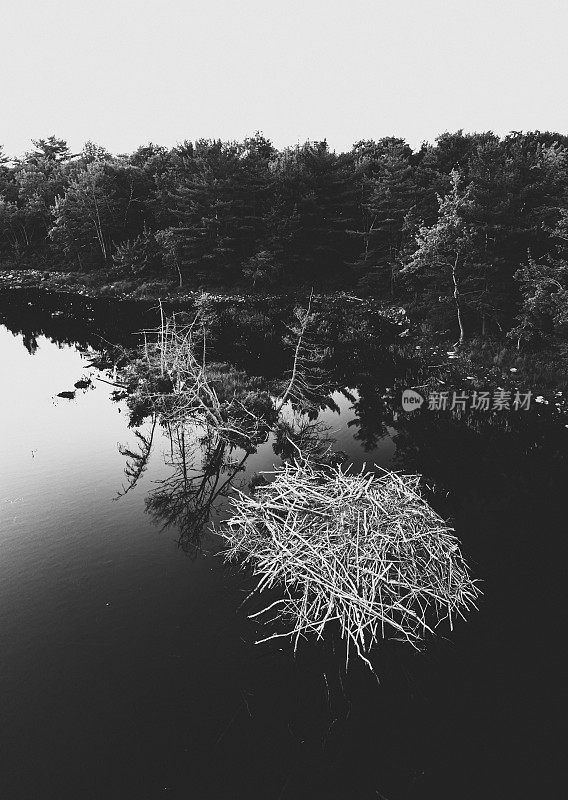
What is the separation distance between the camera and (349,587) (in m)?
7.80

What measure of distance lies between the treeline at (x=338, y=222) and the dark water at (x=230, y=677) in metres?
14.4

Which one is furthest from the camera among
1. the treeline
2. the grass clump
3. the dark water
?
the treeline

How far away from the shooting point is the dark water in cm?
602

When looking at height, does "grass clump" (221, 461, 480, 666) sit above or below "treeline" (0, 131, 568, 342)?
below

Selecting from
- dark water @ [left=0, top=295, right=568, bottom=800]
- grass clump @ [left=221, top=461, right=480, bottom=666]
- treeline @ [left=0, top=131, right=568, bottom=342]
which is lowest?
dark water @ [left=0, top=295, right=568, bottom=800]

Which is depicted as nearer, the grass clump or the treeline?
the grass clump

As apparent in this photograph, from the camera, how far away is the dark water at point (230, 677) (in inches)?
237

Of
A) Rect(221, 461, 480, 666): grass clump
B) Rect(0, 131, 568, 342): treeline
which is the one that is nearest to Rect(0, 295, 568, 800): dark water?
Rect(221, 461, 480, 666): grass clump

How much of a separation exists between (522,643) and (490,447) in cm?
890

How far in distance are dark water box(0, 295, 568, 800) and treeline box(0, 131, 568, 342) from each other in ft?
47.2

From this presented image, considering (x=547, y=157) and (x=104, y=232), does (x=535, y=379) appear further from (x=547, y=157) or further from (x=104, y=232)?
(x=104, y=232)

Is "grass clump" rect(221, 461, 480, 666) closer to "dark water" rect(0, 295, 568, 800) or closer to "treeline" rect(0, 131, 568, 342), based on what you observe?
"dark water" rect(0, 295, 568, 800)

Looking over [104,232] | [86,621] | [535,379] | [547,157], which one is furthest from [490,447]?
[104,232]

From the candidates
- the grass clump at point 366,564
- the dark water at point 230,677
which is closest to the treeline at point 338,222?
the dark water at point 230,677
